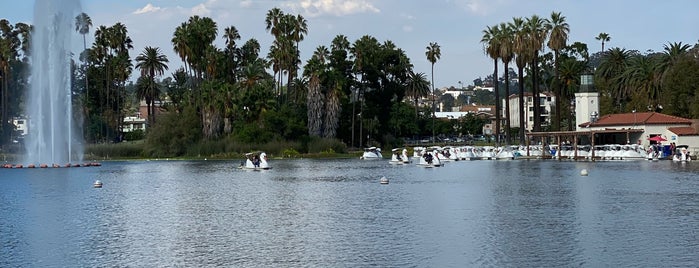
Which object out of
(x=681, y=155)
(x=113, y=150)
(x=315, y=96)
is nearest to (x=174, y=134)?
(x=113, y=150)

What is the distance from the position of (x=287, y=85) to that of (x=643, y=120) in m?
56.2

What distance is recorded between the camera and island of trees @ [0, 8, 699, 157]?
121m

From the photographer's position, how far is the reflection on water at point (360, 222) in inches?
1219

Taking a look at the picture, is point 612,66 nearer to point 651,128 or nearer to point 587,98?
point 587,98

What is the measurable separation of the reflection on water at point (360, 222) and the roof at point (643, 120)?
31.8 metres

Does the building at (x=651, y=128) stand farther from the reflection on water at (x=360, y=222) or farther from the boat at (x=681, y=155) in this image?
the reflection on water at (x=360, y=222)

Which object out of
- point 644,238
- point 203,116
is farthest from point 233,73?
point 644,238

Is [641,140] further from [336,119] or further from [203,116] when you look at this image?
[203,116]

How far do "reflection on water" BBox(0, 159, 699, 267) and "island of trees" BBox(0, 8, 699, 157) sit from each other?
52.0m

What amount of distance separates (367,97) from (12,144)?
5164 centimetres

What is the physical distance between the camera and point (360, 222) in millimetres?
40656

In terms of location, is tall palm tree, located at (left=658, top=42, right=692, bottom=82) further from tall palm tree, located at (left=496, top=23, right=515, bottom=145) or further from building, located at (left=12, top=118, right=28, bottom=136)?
building, located at (left=12, top=118, right=28, bottom=136)

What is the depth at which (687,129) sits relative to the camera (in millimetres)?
98625

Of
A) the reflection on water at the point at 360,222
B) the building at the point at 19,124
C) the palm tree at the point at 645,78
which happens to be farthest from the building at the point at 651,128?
the building at the point at 19,124
